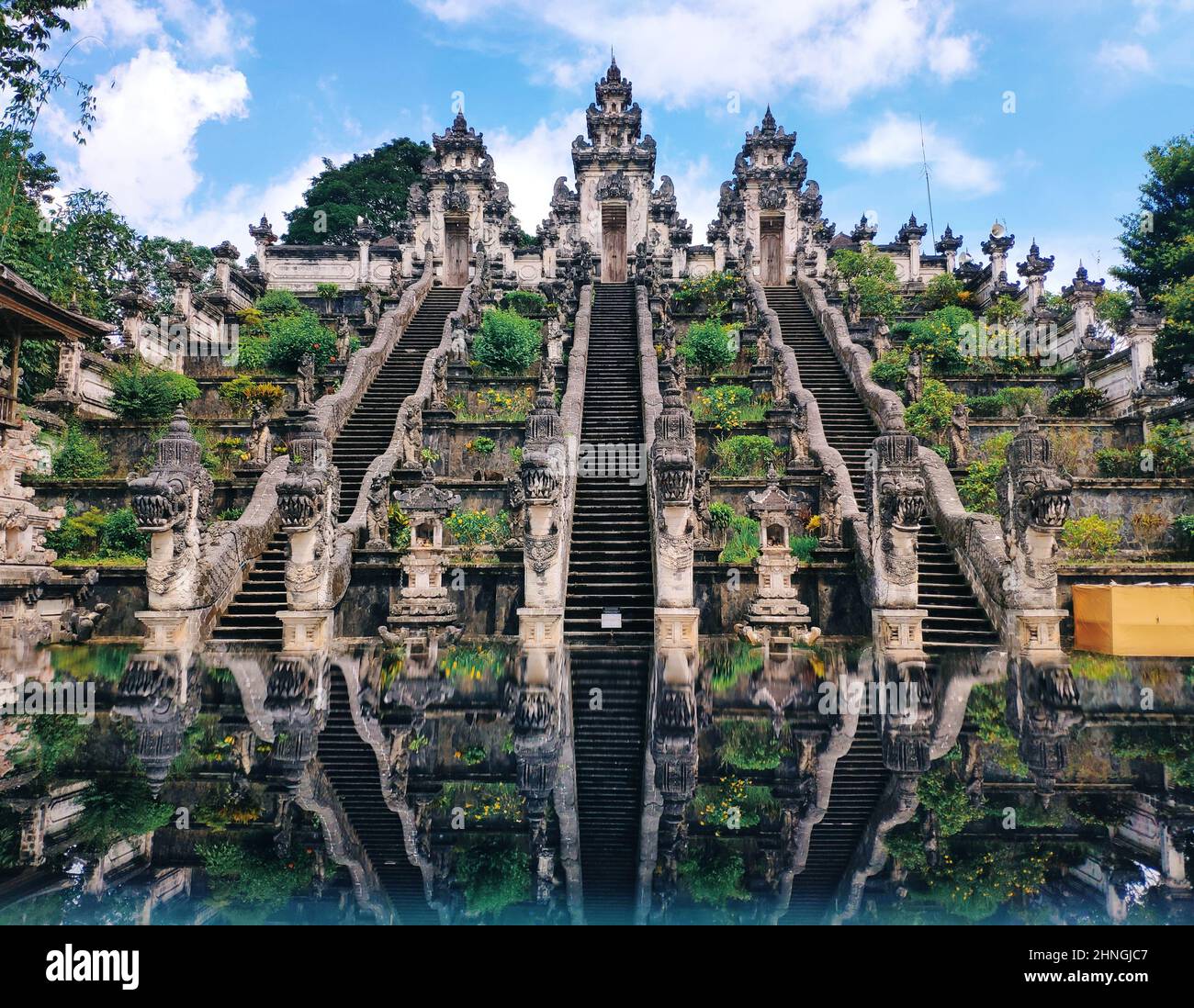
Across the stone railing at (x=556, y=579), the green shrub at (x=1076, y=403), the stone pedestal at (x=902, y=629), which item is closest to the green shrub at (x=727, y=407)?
the stone railing at (x=556, y=579)

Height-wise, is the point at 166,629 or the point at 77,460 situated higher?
the point at 77,460

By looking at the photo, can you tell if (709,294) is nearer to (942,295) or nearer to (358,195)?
(942,295)

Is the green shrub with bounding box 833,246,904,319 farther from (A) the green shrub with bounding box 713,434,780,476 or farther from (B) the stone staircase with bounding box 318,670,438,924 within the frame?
(B) the stone staircase with bounding box 318,670,438,924

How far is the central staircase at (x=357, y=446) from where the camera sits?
1216 cm

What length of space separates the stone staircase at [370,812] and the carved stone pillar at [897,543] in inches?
298

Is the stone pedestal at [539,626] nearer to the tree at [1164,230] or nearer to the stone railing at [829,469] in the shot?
the stone railing at [829,469]

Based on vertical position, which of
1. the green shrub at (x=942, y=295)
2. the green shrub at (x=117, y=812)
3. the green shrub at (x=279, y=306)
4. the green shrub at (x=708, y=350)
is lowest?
the green shrub at (x=117, y=812)

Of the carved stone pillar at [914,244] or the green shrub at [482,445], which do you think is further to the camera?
the carved stone pillar at [914,244]

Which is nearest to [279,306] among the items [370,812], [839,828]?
[370,812]

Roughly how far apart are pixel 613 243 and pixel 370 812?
3079 centimetres

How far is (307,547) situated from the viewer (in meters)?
11.5

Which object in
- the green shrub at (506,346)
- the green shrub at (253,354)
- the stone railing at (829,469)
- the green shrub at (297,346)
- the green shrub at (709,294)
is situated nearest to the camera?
the stone railing at (829,469)

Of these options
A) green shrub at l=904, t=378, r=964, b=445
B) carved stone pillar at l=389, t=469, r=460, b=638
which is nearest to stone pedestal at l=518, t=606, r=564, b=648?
carved stone pillar at l=389, t=469, r=460, b=638
